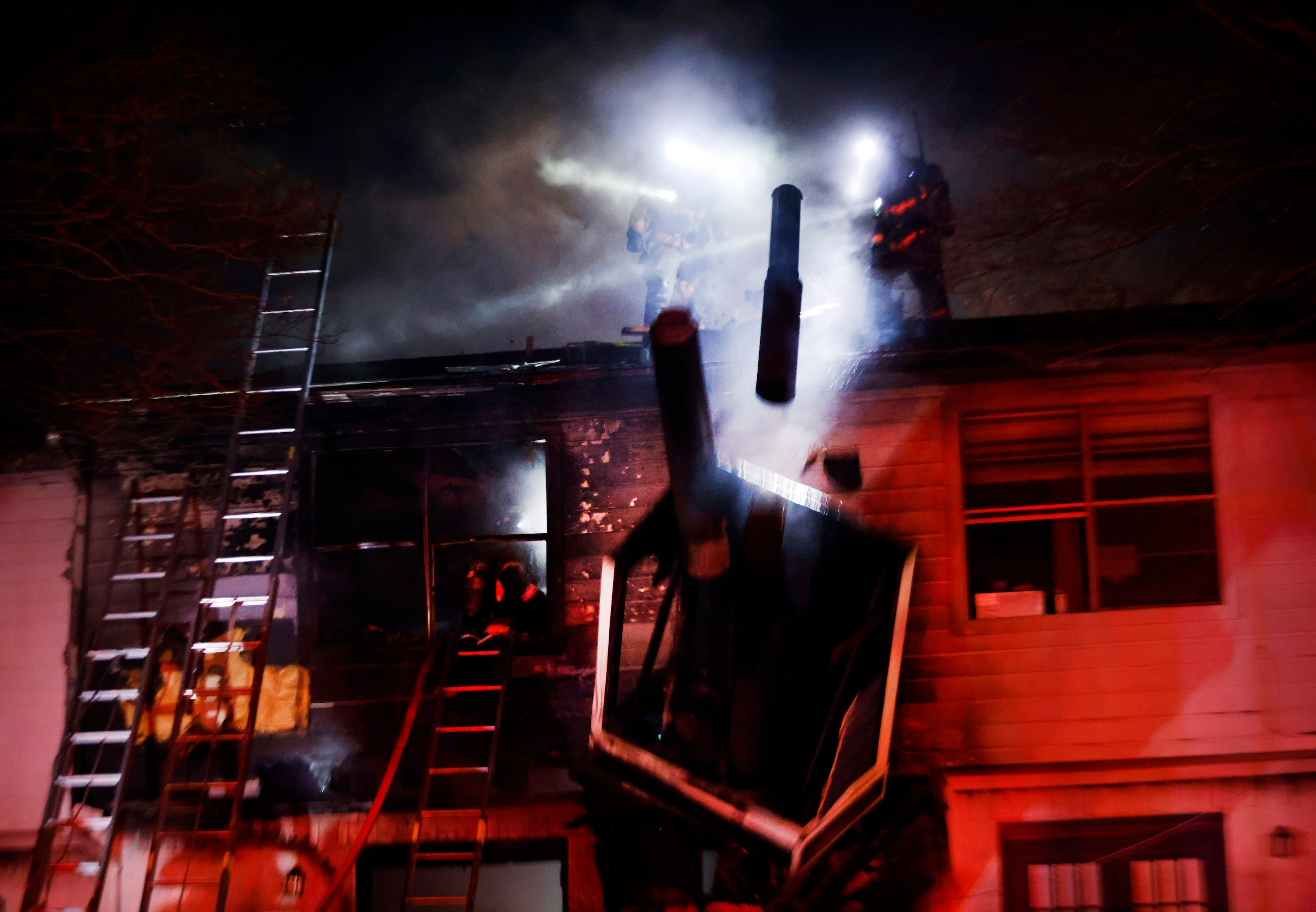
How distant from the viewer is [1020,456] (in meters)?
6.24

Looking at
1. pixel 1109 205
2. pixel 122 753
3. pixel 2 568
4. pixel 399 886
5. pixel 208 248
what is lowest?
pixel 399 886

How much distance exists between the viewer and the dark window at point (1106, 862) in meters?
5.84

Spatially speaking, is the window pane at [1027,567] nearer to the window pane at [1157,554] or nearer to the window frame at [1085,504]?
the window frame at [1085,504]

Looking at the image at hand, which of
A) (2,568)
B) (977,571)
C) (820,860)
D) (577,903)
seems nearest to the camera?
(820,860)

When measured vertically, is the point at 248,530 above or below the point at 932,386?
below

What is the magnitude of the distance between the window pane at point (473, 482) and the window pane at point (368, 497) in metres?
0.19

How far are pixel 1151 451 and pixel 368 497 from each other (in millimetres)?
7328

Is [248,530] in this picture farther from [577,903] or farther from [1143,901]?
[1143,901]

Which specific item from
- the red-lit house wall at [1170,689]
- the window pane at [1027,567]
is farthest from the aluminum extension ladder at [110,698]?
the window pane at [1027,567]

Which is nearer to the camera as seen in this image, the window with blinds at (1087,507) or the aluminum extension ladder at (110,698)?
the aluminum extension ladder at (110,698)

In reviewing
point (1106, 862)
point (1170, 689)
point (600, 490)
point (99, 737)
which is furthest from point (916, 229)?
point (99, 737)

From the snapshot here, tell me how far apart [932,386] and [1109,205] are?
209 centimetres

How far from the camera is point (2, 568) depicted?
21.7 feet

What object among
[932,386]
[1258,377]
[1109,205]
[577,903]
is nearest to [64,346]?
[577,903]
